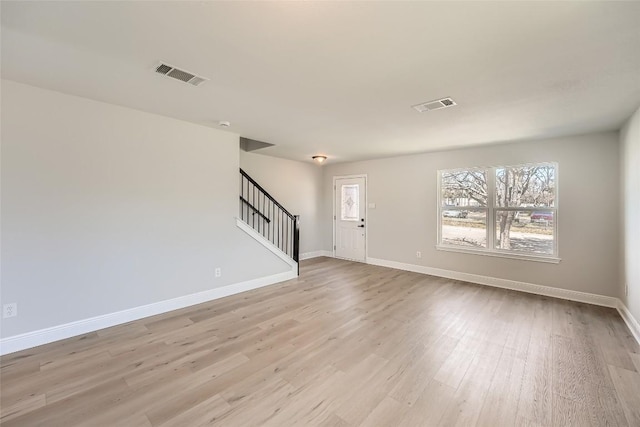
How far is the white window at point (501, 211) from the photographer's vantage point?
4.37 meters

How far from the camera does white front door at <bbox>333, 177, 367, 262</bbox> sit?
670 cm

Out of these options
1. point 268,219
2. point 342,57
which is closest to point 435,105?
point 342,57

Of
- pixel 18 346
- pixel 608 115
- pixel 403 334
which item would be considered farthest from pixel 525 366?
pixel 18 346

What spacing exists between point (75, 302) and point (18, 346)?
522 millimetres

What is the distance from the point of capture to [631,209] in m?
3.18

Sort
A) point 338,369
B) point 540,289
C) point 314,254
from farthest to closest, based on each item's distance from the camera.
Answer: point 314,254 → point 540,289 → point 338,369

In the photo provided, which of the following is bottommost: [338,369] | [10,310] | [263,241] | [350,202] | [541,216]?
[338,369]

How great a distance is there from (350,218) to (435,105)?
13.9ft

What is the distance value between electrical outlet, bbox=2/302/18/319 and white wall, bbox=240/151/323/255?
3.80 metres

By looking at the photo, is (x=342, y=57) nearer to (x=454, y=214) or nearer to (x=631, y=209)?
(x=631, y=209)

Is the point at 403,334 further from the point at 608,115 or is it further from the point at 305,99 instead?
the point at 608,115

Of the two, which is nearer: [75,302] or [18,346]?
[18,346]

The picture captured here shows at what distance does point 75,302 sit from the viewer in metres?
2.91

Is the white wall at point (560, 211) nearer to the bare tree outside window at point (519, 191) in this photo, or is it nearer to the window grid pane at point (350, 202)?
the bare tree outside window at point (519, 191)
